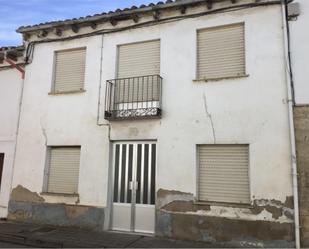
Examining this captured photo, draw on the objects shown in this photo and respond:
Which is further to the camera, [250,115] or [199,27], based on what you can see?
[199,27]

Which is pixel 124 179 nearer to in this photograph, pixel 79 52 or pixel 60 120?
pixel 60 120

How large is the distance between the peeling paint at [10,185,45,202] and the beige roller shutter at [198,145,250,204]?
4741 millimetres

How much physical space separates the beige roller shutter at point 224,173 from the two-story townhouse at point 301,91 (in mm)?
1170

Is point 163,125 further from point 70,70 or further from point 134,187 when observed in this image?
point 70,70

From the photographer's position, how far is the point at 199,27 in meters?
8.84

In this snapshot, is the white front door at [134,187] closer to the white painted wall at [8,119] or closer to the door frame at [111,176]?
the door frame at [111,176]

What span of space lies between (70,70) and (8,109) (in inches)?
96.2

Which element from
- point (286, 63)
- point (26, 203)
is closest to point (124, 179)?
point (26, 203)

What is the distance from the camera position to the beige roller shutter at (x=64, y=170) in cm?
966

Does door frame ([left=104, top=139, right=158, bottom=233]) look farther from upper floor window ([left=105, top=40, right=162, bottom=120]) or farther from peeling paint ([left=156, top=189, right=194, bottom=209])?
peeling paint ([left=156, top=189, right=194, bottom=209])

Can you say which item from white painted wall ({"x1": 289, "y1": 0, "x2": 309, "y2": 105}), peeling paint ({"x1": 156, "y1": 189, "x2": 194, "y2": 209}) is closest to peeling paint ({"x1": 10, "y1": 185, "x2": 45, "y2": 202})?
peeling paint ({"x1": 156, "y1": 189, "x2": 194, "y2": 209})

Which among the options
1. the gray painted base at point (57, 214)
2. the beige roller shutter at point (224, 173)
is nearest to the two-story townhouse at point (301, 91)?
the beige roller shutter at point (224, 173)

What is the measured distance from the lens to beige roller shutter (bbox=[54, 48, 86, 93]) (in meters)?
10.1

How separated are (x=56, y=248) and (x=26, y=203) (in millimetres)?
2695
